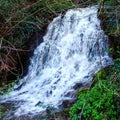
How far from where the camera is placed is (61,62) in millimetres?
9188

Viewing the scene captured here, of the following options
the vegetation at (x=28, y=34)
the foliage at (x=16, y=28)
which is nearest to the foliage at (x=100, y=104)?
the vegetation at (x=28, y=34)

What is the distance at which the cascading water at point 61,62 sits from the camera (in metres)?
7.43

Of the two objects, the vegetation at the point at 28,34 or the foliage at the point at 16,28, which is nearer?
the vegetation at the point at 28,34

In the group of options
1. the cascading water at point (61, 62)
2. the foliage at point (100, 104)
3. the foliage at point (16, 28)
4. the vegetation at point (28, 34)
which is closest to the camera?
the foliage at point (100, 104)

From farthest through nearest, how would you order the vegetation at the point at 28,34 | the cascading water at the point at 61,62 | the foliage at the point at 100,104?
the cascading water at the point at 61,62 → the vegetation at the point at 28,34 → the foliage at the point at 100,104

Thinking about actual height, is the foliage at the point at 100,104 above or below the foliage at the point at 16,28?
below

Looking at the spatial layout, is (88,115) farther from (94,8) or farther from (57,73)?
(94,8)

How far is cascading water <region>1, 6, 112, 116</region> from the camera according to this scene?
743 cm

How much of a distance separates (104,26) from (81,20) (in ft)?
3.91

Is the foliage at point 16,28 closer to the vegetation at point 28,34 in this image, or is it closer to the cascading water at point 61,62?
the vegetation at point 28,34

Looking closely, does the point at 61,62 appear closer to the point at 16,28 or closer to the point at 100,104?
the point at 16,28

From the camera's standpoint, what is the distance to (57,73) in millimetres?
8711

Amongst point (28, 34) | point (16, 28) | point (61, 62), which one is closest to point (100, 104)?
point (61, 62)

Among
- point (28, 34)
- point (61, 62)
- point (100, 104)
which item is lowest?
point (100, 104)
